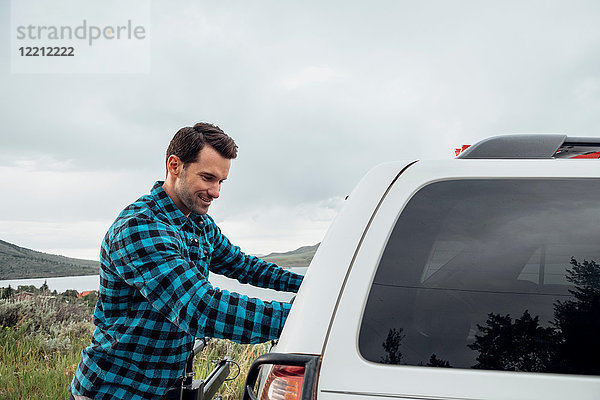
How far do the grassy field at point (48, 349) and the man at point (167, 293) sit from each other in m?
2.29

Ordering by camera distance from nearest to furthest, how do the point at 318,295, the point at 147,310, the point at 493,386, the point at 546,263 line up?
the point at 493,386 < the point at 318,295 < the point at 546,263 < the point at 147,310

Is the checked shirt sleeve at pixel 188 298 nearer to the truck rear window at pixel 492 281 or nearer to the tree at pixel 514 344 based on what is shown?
the truck rear window at pixel 492 281

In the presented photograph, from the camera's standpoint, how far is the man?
6.01ft

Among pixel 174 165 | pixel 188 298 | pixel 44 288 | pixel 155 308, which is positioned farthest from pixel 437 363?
pixel 44 288

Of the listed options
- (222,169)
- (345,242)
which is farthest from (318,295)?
(222,169)

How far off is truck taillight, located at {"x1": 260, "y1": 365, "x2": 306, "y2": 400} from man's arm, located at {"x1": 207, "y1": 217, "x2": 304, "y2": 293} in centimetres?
139

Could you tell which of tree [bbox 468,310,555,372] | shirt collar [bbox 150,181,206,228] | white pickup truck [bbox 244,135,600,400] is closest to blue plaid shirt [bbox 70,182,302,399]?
shirt collar [bbox 150,181,206,228]

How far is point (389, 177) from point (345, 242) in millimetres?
238

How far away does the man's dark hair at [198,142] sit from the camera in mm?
2402

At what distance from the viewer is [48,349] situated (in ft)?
19.3

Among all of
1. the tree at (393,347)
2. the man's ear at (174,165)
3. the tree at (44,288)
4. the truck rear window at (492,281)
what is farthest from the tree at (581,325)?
the tree at (44,288)

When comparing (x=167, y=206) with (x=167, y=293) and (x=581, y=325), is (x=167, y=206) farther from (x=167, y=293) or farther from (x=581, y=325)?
(x=581, y=325)

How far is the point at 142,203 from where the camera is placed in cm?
225

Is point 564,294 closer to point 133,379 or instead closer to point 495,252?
point 495,252
